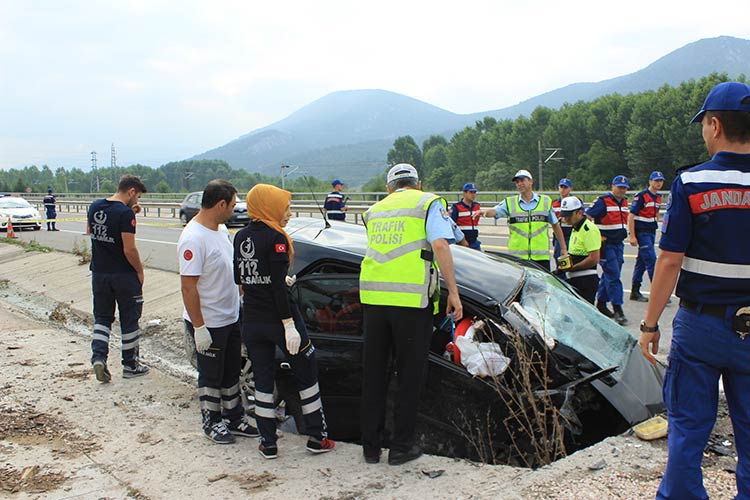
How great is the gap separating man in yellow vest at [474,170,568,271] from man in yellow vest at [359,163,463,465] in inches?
145

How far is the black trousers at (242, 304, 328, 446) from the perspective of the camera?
148 inches

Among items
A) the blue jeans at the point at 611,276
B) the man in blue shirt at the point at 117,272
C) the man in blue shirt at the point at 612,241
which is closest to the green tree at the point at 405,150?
the man in blue shirt at the point at 612,241

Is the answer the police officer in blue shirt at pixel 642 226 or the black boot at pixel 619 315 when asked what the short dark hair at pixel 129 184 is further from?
the police officer in blue shirt at pixel 642 226

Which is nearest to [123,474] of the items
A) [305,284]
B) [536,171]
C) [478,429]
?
[305,284]

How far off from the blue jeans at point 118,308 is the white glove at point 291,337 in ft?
8.01

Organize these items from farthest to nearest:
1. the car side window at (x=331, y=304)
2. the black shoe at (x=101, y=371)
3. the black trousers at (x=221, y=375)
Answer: the black shoe at (x=101, y=371), the black trousers at (x=221, y=375), the car side window at (x=331, y=304)

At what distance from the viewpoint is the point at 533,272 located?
4.66 meters

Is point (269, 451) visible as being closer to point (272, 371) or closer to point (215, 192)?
point (272, 371)

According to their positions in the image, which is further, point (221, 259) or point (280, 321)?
point (221, 259)

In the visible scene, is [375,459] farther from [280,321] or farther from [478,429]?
[280,321]

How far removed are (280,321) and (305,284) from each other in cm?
51

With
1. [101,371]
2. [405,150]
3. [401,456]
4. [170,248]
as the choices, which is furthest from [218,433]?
[405,150]

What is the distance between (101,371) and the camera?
5.29 metres

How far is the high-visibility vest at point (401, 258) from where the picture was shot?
11.3ft
